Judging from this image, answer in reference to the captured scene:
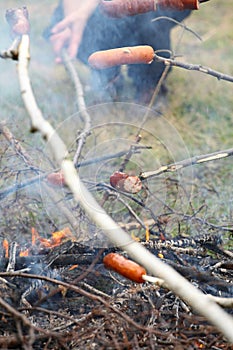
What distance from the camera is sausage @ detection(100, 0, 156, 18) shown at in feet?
8.02

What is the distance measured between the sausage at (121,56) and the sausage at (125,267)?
0.91 meters

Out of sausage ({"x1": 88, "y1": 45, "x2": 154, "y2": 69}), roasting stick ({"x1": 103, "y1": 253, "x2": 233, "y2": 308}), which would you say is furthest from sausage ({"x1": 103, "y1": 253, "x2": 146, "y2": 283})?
sausage ({"x1": 88, "y1": 45, "x2": 154, "y2": 69})

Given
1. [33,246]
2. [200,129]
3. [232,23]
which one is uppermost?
[232,23]

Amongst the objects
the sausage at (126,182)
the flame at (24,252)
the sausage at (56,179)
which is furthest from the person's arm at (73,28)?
the flame at (24,252)

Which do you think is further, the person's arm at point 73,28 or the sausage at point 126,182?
the person's arm at point 73,28

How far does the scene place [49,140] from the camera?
1.56 meters

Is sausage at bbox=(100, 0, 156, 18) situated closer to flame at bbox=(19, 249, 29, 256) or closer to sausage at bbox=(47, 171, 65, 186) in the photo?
sausage at bbox=(47, 171, 65, 186)

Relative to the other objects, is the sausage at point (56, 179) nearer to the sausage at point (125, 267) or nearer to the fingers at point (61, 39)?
the sausage at point (125, 267)

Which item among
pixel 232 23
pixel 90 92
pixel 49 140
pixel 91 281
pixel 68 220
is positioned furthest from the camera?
pixel 232 23

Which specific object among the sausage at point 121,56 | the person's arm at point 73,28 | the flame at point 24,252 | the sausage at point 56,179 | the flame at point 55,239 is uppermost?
the person's arm at point 73,28

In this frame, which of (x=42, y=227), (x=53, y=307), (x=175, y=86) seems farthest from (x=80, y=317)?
(x=175, y=86)

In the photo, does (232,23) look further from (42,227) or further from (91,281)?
(91,281)

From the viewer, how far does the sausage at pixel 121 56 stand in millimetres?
2352

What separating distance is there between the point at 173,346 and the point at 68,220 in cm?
129
